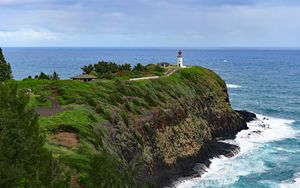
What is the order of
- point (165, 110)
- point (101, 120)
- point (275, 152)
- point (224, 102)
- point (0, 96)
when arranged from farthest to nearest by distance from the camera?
point (224, 102) < point (275, 152) < point (165, 110) < point (101, 120) < point (0, 96)

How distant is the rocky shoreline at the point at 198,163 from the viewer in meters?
48.0

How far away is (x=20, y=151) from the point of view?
1883cm

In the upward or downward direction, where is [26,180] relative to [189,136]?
upward

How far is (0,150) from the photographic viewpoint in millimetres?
17453

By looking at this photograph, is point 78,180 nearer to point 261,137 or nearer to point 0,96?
point 0,96

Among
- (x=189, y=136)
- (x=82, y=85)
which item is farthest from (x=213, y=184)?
(x=82, y=85)

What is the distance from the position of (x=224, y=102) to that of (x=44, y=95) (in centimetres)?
3501

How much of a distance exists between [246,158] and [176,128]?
1030 cm

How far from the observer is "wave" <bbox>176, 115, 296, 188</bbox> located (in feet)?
159

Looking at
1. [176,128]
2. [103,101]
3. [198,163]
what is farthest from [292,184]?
[103,101]

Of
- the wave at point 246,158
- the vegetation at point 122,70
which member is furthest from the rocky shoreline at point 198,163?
the vegetation at point 122,70

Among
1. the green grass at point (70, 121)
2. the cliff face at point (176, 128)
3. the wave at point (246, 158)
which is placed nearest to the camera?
the green grass at point (70, 121)

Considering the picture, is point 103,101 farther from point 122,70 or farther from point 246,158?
point 122,70

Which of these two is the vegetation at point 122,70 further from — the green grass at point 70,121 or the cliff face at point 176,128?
the green grass at point 70,121
